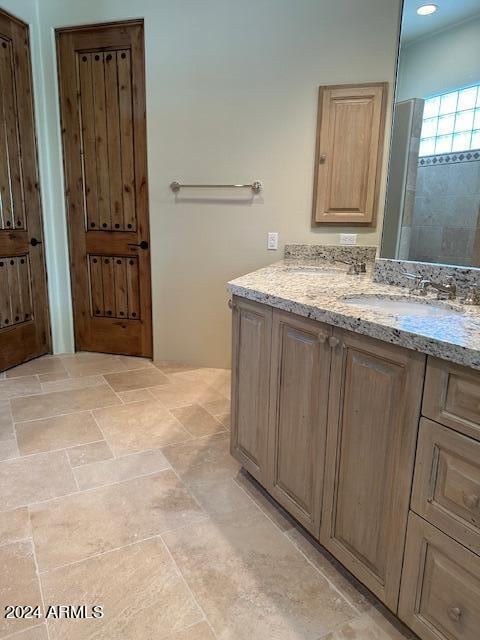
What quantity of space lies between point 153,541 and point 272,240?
6.70 ft

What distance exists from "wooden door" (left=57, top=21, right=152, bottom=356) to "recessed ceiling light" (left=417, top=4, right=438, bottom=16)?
1953mm

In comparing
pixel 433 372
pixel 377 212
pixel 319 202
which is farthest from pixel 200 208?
pixel 433 372

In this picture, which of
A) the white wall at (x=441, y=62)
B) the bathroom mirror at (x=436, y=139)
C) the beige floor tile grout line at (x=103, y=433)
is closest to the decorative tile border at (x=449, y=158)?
the bathroom mirror at (x=436, y=139)

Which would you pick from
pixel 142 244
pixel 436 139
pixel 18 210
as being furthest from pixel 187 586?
pixel 18 210

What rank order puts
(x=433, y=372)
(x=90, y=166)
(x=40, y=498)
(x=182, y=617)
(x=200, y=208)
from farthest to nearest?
1. (x=90, y=166)
2. (x=200, y=208)
3. (x=40, y=498)
4. (x=182, y=617)
5. (x=433, y=372)

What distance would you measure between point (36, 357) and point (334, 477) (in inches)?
114

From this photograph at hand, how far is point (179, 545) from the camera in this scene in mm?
1603

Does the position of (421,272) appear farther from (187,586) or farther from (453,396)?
(187,586)

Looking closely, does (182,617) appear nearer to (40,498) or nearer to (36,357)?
(40,498)

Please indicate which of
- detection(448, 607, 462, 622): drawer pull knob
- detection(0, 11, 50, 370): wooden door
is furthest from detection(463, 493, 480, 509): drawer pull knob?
detection(0, 11, 50, 370): wooden door

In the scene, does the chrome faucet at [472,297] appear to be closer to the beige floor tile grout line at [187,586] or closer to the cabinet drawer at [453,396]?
the cabinet drawer at [453,396]

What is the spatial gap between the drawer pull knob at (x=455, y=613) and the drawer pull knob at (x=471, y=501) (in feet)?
0.90

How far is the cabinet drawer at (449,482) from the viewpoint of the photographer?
1.01 meters

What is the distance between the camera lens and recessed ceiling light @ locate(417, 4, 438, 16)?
184cm
